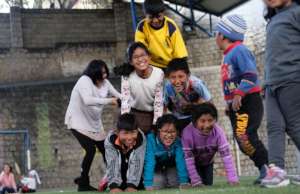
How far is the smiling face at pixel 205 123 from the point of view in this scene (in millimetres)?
5746

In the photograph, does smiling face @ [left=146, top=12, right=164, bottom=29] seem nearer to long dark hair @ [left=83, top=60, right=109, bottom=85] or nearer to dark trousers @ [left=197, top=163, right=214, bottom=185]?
long dark hair @ [left=83, top=60, right=109, bottom=85]

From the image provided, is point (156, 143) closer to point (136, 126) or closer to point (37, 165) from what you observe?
point (136, 126)

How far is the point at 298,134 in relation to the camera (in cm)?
457

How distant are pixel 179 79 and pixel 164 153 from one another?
0.74 m

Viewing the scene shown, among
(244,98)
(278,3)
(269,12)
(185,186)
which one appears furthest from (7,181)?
(278,3)

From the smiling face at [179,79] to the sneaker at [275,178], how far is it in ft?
5.39

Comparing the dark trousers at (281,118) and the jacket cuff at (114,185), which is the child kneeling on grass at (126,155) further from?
the dark trousers at (281,118)

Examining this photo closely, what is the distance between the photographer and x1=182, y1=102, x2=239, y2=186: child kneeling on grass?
18.9 feet

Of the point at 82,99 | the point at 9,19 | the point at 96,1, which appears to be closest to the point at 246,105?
the point at 82,99

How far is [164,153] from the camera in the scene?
239 inches

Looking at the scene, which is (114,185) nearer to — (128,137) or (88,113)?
(128,137)

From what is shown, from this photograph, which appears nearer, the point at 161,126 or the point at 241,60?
the point at 241,60

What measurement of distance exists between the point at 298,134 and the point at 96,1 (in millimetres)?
21768

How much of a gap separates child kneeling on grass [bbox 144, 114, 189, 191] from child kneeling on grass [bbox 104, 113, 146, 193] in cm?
8
